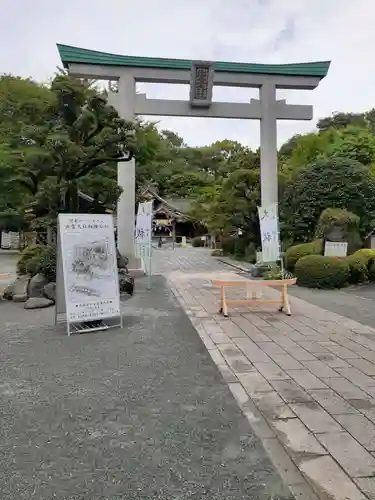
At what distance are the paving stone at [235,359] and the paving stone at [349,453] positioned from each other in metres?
1.56

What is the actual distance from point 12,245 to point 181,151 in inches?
886

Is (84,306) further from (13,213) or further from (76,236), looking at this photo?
(13,213)

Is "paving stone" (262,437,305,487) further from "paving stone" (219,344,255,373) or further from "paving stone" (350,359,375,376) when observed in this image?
"paving stone" (350,359,375,376)

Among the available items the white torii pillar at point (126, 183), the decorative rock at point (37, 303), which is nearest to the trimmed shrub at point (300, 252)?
the white torii pillar at point (126, 183)

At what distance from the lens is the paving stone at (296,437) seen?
9.10ft

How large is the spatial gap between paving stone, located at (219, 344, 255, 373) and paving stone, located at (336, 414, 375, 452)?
1.33 meters

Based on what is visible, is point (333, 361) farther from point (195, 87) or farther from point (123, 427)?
point (195, 87)

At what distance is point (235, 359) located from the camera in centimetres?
488

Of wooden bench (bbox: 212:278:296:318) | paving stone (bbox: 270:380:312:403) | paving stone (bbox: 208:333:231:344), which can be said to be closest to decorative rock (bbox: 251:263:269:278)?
wooden bench (bbox: 212:278:296:318)

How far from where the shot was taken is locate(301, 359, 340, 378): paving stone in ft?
14.1

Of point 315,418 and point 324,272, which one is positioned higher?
point 324,272

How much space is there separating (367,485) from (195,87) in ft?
41.3

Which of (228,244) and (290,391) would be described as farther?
(228,244)

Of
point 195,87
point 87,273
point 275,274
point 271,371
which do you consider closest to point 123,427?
point 271,371
